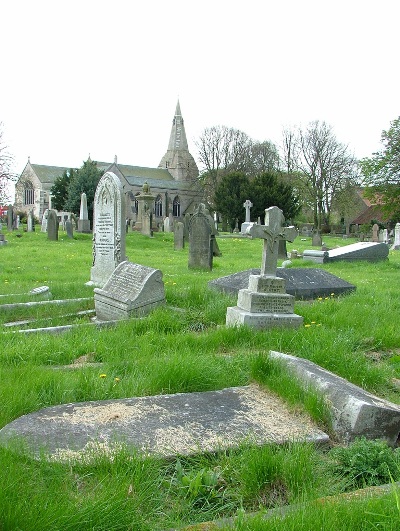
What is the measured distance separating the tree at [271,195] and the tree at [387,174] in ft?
84.9

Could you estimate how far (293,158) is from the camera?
55.5 m

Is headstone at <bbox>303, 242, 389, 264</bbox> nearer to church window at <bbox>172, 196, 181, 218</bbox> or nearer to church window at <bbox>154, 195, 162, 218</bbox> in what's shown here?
church window at <bbox>154, 195, 162, 218</bbox>

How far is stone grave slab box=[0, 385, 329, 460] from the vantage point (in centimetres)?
297

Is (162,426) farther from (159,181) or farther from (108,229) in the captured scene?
(159,181)

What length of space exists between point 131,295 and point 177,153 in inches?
3381

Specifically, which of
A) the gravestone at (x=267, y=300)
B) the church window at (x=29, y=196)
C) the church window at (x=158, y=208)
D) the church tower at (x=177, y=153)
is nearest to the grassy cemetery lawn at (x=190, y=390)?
the gravestone at (x=267, y=300)

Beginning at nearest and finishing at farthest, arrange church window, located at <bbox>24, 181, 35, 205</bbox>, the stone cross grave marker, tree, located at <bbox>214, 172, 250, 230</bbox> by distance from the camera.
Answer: the stone cross grave marker < tree, located at <bbox>214, 172, 250, 230</bbox> < church window, located at <bbox>24, 181, 35, 205</bbox>

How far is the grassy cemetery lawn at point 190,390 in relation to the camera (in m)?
2.26

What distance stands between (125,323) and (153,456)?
341 centimetres

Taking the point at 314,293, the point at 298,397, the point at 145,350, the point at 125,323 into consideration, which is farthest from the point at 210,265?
the point at 298,397

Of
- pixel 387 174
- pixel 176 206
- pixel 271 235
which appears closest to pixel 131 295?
pixel 271 235

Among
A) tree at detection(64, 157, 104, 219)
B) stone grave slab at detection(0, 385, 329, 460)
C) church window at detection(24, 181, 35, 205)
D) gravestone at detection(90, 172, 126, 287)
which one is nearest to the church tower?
church window at detection(24, 181, 35, 205)

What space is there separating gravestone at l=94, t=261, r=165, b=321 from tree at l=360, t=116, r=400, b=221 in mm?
15195

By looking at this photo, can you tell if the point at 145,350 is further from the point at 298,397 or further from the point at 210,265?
the point at 210,265
